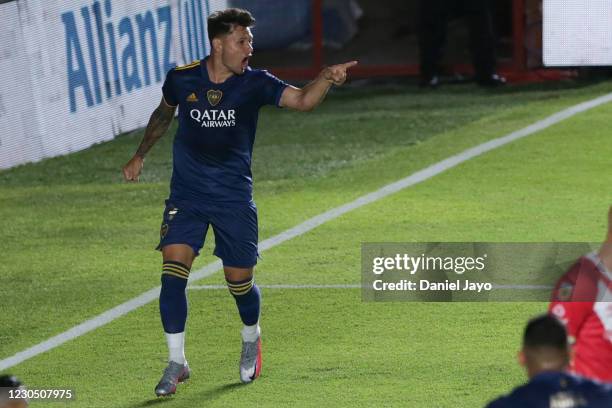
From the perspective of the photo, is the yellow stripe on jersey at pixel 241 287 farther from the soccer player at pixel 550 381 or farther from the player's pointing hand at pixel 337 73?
the soccer player at pixel 550 381

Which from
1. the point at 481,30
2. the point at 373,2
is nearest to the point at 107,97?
the point at 481,30

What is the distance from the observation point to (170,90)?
845 cm

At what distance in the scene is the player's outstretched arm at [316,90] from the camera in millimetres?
7727

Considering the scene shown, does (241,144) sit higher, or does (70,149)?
(241,144)

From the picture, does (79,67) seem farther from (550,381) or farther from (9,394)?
(550,381)

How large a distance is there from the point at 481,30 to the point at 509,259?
8391 millimetres

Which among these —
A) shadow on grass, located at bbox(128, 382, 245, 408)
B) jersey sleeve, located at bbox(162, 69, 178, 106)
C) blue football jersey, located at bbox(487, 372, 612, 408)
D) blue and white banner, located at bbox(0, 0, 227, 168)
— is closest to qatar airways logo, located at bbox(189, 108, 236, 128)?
jersey sleeve, located at bbox(162, 69, 178, 106)

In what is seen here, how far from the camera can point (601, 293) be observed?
19.4ft

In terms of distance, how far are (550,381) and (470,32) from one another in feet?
49.8

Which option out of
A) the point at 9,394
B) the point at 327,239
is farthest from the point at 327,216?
the point at 9,394

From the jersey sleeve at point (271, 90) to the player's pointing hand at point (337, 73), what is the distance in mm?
531

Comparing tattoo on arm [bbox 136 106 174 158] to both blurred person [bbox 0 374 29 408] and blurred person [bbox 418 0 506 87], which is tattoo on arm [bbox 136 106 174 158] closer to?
blurred person [bbox 0 374 29 408]

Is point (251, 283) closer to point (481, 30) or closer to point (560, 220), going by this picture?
point (560, 220)

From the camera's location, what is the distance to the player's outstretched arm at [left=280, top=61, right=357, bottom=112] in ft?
25.3
